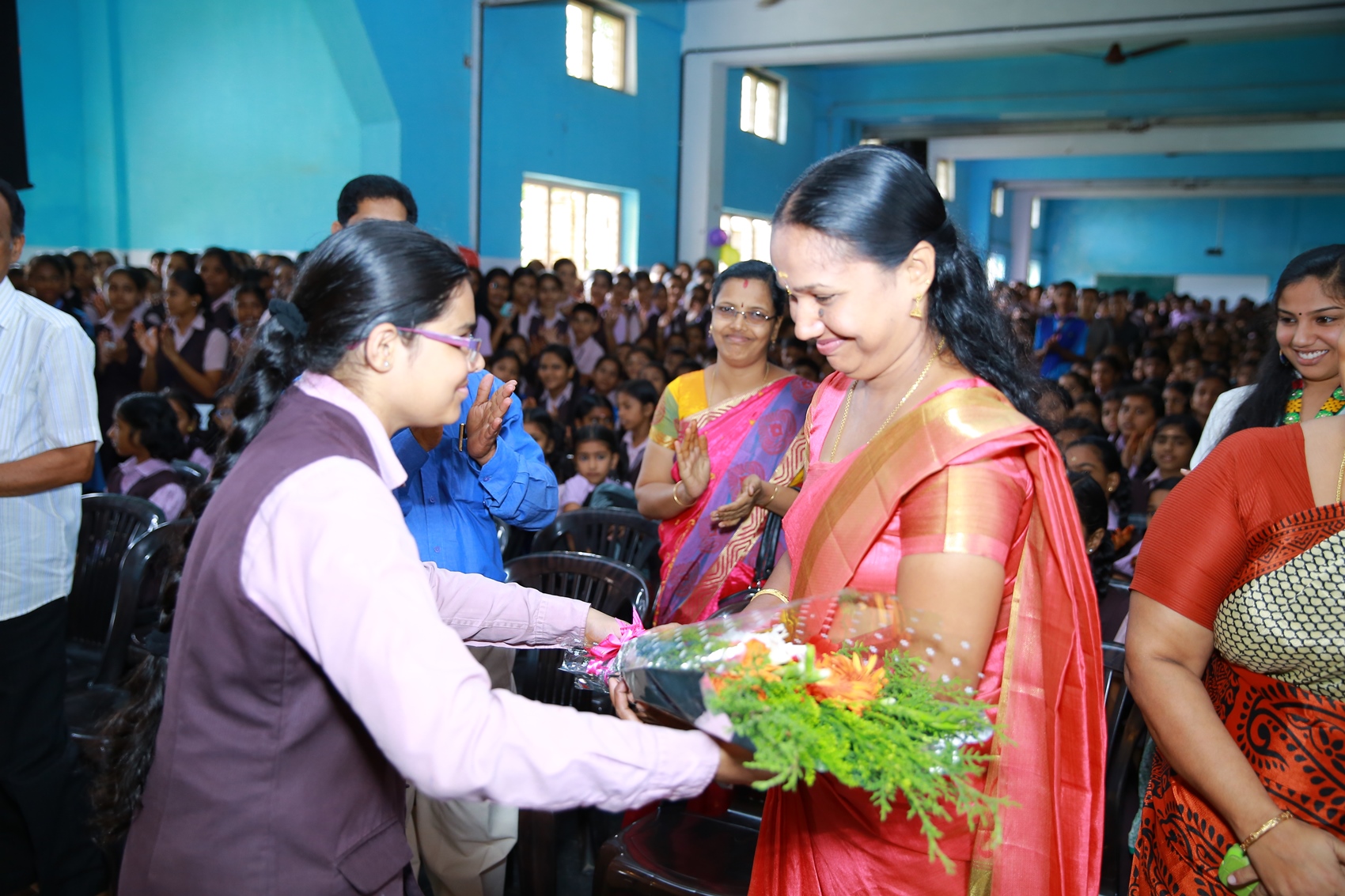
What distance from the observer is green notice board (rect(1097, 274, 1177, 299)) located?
23.5m

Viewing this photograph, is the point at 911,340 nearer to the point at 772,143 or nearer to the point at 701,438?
the point at 701,438

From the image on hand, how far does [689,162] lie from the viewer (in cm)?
1091

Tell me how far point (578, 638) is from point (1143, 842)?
35.8 inches

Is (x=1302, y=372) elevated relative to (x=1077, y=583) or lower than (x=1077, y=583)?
elevated

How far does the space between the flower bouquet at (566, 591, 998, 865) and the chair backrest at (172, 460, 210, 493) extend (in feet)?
9.17

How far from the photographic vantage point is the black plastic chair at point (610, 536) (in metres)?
3.25

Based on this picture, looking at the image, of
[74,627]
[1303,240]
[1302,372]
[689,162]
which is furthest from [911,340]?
[1303,240]

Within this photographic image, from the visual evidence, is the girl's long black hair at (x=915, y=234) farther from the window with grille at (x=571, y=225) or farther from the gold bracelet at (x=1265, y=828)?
the window with grille at (x=571, y=225)

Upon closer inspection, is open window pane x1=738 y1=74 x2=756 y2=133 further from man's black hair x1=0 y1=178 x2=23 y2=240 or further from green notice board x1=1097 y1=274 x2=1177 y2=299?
green notice board x1=1097 y1=274 x2=1177 y2=299

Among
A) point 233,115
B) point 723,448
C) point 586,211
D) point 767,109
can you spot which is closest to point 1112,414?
point 723,448

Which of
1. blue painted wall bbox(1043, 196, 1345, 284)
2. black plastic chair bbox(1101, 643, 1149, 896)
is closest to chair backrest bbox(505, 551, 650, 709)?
black plastic chair bbox(1101, 643, 1149, 896)

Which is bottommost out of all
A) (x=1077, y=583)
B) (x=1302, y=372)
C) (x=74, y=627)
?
(x=74, y=627)

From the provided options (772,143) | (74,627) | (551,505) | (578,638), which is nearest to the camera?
(578,638)

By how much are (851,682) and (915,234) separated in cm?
57
